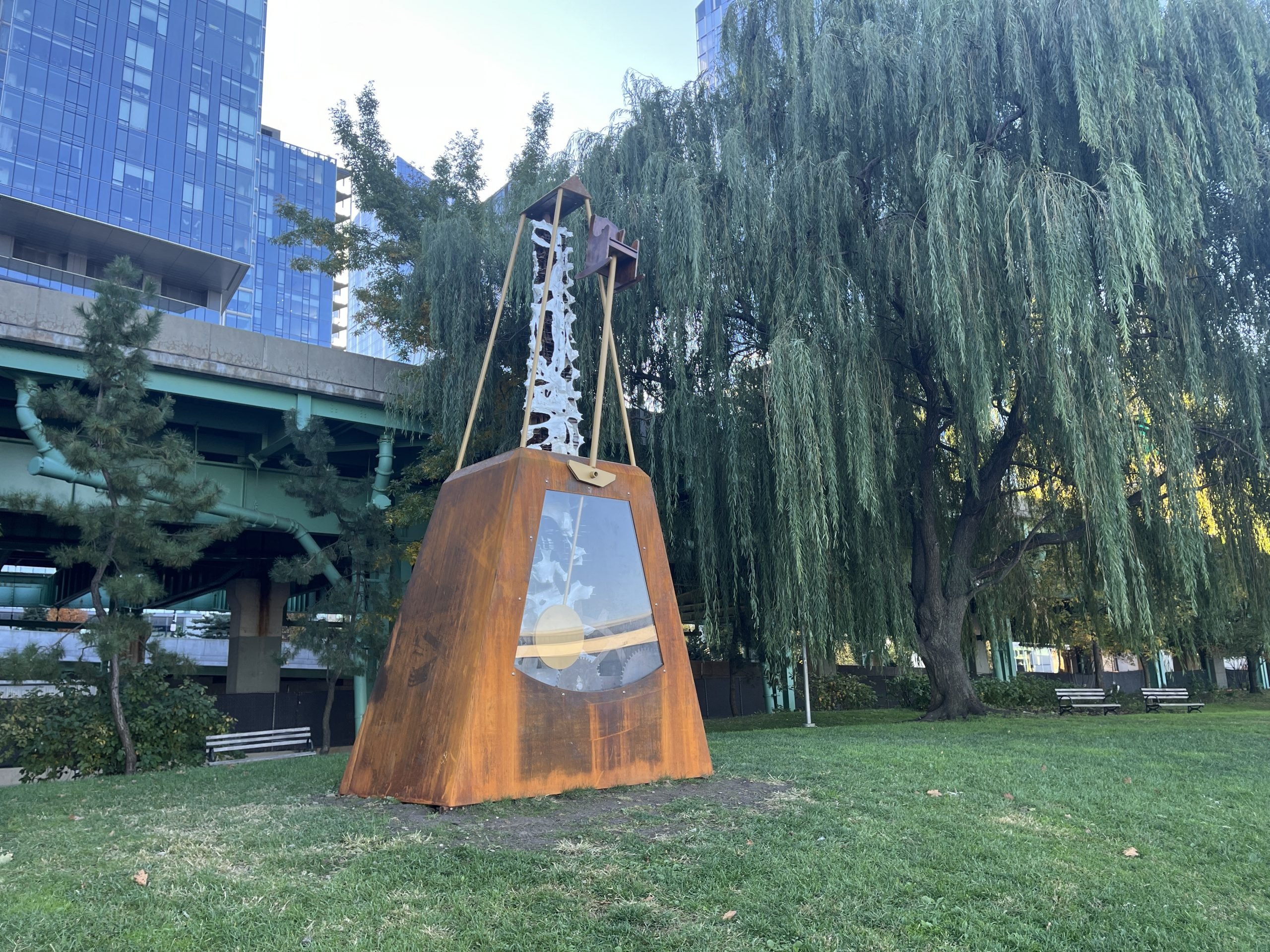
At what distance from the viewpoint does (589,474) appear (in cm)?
656

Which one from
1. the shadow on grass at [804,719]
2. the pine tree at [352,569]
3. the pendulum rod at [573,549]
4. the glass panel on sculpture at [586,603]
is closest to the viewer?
the glass panel on sculpture at [586,603]

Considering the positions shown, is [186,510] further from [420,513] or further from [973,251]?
[973,251]

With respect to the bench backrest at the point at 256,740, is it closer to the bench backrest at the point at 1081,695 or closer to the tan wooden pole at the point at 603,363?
the tan wooden pole at the point at 603,363

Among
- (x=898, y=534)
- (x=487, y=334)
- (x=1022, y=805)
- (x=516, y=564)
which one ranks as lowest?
(x=1022, y=805)

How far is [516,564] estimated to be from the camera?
599 centimetres

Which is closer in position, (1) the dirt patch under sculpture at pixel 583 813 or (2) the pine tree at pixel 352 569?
(1) the dirt patch under sculpture at pixel 583 813

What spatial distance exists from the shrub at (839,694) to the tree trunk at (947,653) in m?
8.52

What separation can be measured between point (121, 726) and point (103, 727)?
0.23 meters

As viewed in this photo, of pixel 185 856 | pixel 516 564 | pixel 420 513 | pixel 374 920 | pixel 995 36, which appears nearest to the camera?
pixel 374 920

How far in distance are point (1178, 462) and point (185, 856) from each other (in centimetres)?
1009

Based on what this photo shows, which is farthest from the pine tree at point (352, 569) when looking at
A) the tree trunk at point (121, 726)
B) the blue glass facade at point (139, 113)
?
the blue glass facade at point (139, 113)

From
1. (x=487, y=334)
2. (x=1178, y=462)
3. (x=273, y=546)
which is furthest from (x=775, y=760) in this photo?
(x=273, y=546)

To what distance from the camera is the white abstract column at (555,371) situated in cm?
718

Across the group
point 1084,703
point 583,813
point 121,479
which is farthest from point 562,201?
point 1084,703
